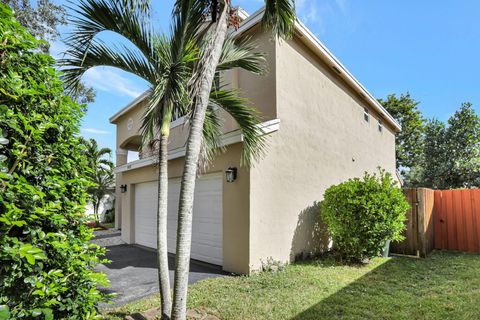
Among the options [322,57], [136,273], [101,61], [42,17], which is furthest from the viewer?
[42,17]

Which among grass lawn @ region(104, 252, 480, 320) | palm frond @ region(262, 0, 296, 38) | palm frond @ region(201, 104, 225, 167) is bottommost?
grass lawn @ region(104, 252, 480, 320)

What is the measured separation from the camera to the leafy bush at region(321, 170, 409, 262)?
24.0ft

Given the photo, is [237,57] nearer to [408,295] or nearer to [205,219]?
[205,219]

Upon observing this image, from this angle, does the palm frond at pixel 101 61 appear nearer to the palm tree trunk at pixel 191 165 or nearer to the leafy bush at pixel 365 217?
the palm tree trunk at pixel 191 165

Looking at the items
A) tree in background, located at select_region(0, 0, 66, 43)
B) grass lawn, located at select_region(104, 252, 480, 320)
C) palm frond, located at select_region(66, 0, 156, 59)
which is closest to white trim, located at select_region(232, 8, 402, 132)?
palm frond, located at select_region(66, 0, 156, 59)

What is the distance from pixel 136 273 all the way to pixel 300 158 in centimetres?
545

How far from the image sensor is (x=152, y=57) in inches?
182

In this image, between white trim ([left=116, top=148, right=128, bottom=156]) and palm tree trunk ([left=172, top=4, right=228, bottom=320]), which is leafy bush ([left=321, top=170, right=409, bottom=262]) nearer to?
palm tree trunk ([left=172, top=4, right=228, bottom=320])

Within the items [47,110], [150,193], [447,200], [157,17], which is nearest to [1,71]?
[47,110]

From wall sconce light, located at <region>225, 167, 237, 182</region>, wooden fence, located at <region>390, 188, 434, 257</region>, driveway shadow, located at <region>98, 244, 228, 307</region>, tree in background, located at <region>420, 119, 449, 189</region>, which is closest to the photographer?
driveway shadow, located at <region>98, 244, 228, 307</region>

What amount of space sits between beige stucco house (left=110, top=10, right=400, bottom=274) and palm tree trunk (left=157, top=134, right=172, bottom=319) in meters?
2.03

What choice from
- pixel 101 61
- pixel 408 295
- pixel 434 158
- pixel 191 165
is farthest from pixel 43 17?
pixel 434 158

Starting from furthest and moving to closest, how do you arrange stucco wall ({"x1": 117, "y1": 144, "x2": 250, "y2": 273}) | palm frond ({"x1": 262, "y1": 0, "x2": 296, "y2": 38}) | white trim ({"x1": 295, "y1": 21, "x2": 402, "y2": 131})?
white trim ({"x1": 295, "y1": 21, "x2": 402, "y2": 131}) → stucco wall ({"x1": 117, "y1": 144, "x2": 250, "y2": 273}) → palm frond ({"x1": 262, "y1": 0, "x2": 296, "y2": 38})

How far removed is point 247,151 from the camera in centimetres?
572
